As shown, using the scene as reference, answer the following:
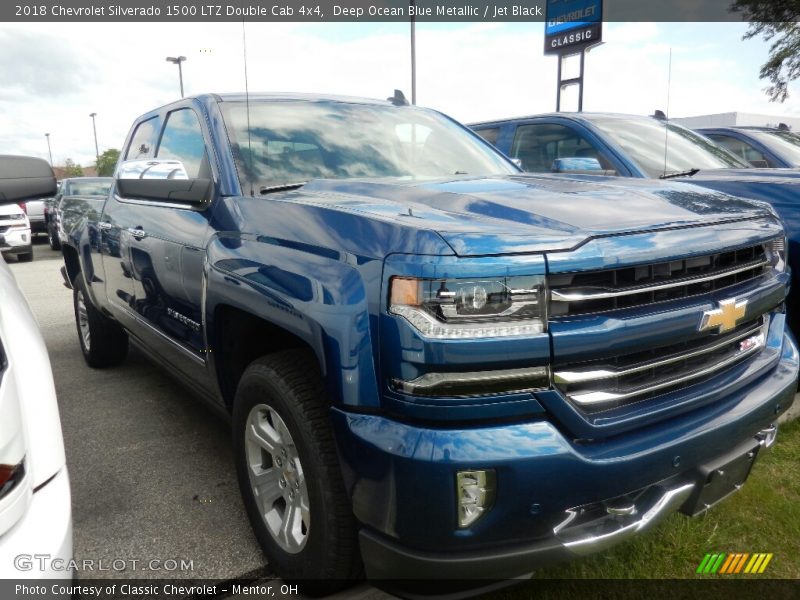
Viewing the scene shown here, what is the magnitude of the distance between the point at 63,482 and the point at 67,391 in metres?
3.20

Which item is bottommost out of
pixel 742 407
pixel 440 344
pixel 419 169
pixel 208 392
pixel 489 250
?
pixel 208 392

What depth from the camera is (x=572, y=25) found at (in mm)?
13945

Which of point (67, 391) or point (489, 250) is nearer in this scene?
point (489, 250)

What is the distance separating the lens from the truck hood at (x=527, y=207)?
1.73m

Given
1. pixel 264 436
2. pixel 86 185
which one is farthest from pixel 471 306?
pixel 86 185

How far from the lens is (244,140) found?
2809mm

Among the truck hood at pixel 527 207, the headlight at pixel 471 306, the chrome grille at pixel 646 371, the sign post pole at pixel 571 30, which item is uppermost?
the sign post pole at pixel 571 30

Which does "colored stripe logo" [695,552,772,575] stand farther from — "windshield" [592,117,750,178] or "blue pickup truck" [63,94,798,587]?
"windshield" [592,117,750,178]

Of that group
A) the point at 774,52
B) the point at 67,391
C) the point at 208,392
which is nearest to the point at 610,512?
the point at 208,392

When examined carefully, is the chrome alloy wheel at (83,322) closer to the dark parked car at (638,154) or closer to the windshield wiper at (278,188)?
the windshield wiper at (278,188)

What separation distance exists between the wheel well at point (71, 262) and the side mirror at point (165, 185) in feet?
7.86

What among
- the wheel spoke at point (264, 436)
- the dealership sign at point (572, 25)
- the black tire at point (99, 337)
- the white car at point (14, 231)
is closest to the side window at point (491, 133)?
the black tire at point (99, 337)

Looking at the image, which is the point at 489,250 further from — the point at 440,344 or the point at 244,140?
the point at 244,140

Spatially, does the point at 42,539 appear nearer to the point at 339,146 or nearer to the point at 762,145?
the point at 339,146
